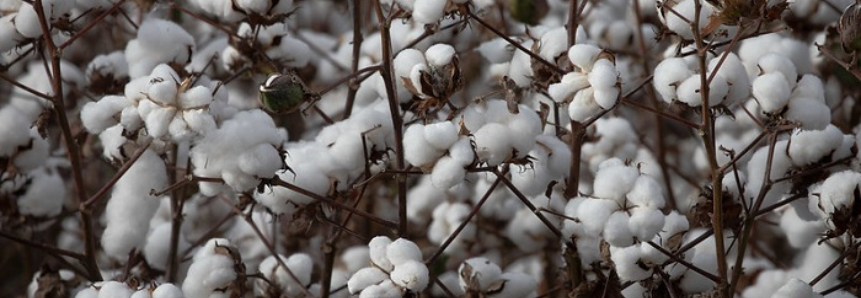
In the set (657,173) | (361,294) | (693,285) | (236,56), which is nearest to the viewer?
(361,294)

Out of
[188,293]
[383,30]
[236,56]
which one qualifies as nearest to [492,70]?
[236,56]

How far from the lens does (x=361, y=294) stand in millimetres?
1062

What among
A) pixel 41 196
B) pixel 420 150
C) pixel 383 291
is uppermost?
pixel 41 196

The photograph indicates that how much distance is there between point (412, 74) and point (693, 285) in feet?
1.28

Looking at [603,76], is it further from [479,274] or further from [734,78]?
[479,274]

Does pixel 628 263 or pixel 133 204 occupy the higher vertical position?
pixel 133 204

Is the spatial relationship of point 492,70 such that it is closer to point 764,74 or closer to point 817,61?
point 817,61

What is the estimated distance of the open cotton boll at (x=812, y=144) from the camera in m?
1.15

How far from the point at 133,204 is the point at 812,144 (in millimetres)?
801

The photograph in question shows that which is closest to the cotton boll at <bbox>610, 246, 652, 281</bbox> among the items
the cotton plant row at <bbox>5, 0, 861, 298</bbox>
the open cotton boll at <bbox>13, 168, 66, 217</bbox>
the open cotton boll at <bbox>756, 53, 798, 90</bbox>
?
the cotton plant row at <bbox>5, 0, 861, 298</bbox>

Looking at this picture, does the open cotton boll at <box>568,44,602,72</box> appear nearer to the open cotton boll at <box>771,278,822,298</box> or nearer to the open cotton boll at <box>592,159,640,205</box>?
the open cotton boll at <box>592,159,640,205</box>

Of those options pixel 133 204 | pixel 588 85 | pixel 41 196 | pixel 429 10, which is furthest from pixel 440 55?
pixel 41 196

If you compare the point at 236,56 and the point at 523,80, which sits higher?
the point at 236,56

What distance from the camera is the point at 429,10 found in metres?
1.09
